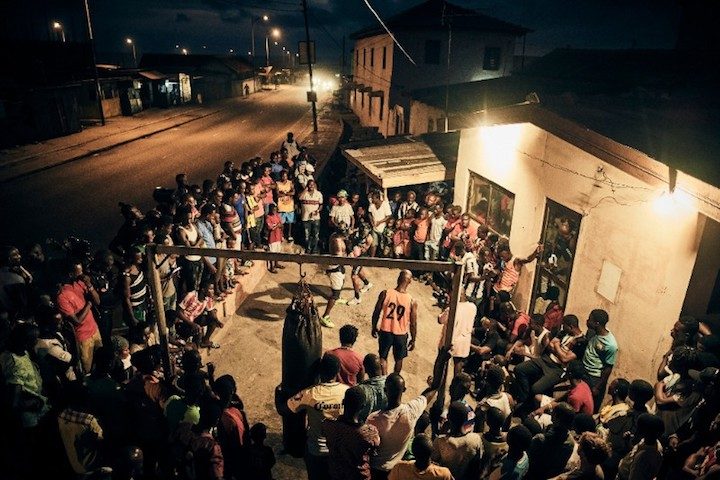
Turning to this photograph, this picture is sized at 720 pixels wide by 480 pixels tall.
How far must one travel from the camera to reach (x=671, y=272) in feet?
20.4

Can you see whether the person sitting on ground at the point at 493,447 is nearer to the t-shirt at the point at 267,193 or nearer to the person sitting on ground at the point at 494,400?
the person sitting on ground at the point at 494,400

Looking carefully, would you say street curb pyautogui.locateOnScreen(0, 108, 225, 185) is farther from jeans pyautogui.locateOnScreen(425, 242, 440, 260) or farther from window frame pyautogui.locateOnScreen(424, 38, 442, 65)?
window frame pyautogui.locateOnScreen(424, 38, 442, 65)

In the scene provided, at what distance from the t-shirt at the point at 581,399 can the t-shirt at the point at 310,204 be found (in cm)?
709

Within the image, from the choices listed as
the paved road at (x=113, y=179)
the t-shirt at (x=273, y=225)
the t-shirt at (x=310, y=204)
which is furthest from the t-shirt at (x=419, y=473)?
the paved road at (x=113, y=179)

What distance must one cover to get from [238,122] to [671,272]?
33.3 meters

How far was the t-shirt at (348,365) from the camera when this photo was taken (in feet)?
16.6

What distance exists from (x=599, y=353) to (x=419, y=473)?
3.79m

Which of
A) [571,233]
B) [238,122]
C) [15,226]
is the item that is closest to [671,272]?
[571,233]

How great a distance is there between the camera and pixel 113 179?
58.0 feet

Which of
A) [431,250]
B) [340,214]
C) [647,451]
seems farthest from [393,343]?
[340,214]

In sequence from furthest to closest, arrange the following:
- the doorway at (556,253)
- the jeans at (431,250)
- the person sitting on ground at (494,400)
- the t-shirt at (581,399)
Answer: the jeans at (431,250)
the doorway at (556,253)
the t-shirt at (581,399)
the person sitting on ground at (494,400)

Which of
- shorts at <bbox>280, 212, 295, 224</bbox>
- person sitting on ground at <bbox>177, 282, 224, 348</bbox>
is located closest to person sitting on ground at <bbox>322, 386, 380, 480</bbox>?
person sitting on ground at <bbox>177, 282, 224, 348</bbox>

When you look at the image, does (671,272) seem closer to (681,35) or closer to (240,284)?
(240,284)

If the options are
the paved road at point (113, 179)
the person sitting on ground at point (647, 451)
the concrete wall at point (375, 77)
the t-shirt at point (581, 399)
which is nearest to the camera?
the person sitting on ground at point (647, 451)
